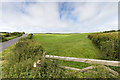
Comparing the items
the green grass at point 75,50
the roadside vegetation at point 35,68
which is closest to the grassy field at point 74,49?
the green grass at point 75,50

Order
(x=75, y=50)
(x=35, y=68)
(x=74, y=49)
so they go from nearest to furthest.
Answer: (x=35, y=68)
(x=75, y=50)
(x=74, y=49)

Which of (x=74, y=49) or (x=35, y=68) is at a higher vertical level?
(x=35, y=68)

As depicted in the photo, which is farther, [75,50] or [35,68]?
[75,50]

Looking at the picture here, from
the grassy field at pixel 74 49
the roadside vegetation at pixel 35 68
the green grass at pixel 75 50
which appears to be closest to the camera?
the roadside vegetation at pixel 35 68

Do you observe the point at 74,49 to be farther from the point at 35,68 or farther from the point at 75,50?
the point at 35,68

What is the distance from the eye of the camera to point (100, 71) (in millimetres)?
2160

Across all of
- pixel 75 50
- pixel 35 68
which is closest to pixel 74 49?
pixel 75 50

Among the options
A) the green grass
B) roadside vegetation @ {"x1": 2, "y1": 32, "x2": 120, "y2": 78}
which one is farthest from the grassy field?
roadside vegetation @ {"x1": 2, "y1": 32, "x2": 120, "y2": 78}

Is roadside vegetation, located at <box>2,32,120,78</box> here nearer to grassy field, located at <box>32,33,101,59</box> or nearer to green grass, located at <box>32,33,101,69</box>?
green grass, located at <box>32,33,101,69</box>

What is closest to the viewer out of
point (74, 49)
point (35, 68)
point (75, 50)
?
point (35, 68)

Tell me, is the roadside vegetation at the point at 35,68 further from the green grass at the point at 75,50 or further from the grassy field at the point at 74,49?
the grassy field at the point at 74,49

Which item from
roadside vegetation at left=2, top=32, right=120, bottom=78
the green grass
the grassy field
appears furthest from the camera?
the grassy field

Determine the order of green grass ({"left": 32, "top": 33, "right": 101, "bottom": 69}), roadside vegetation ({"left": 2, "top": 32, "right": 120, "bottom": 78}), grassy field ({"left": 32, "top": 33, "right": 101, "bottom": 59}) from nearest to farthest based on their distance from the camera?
roadside vegetation ({"left": 2, "top": 32, "right": 120, "bottom": 78})
green grass ({"left": 32, "top": 33, "right": 101, "bottom": 69})
grassy field ({"left": 32, "top": 33, "right": 101, "bottom": 59})

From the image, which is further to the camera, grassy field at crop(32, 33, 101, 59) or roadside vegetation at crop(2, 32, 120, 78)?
grassy field at crop(32, 33, 101, 59)
